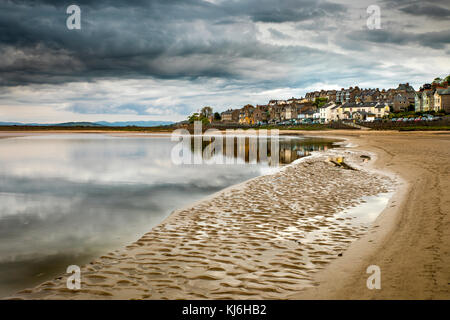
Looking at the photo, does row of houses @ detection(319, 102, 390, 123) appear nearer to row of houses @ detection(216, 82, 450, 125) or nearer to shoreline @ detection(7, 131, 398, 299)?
row of houses @ detection(216, 82, 450, 125)

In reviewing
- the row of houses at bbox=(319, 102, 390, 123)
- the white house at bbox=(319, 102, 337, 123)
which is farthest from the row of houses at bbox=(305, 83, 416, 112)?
the white house at bbox=(319, 102, 337, 123)

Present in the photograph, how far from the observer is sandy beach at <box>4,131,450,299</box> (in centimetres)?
461

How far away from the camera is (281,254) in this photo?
6133 mm

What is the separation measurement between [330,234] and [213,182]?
30.6 ft

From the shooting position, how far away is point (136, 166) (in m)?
23.7

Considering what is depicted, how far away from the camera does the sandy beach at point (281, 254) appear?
4605mm

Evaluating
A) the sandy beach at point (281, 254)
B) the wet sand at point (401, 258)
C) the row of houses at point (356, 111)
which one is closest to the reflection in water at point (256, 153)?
the sandy beach at point (281, 254)

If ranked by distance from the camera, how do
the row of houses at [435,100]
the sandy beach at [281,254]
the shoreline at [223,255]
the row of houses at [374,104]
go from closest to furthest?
1. the sandy beach at [281,254]
2. the shoreline at [223,255]
3. the row of houses at [435,100]
4. the row of houses at [374,104]

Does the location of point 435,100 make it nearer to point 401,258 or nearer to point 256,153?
point 256,153

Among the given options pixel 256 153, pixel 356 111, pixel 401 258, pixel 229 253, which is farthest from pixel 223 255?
pixel 356 111

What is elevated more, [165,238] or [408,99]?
[408,99]

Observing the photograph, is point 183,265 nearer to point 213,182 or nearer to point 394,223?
point 394,223

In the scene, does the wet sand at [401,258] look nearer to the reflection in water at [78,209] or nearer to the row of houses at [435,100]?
the reflection in water at [78,209]
